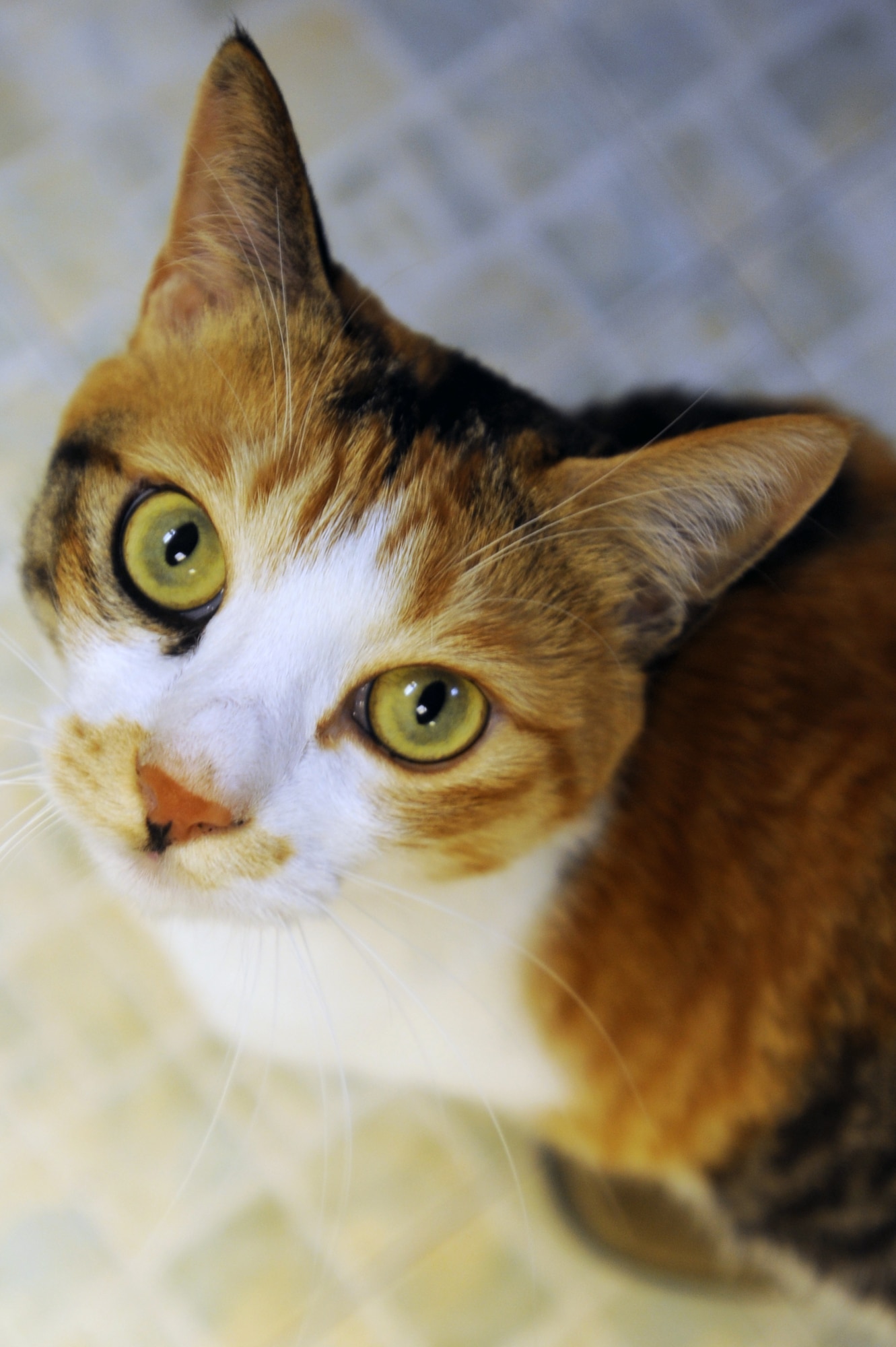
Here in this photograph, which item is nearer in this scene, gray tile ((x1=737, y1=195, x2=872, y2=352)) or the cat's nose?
the cat's nose

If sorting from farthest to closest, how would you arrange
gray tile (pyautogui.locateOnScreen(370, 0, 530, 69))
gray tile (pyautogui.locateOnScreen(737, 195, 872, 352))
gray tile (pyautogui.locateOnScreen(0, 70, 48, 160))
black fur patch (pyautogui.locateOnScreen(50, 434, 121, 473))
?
gray tile (pyautogui.locateOnScreen(737, 195, 872, 352)) → gray tile (pyautogui.locateOnScreen(370, 0, 530, 69)) → gray tile (pyautogui.locateOnScreen(0, 70, 48, 160)) → black fur patch (pyautogui.locateOnScreen(50, 434, 121, 473))

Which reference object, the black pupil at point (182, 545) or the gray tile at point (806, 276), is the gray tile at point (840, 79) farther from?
the black pupil at point (182, 545)

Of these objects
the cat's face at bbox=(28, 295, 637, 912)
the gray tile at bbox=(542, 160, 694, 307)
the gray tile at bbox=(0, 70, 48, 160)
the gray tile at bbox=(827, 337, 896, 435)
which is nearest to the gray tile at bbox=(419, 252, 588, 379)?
the gray tile at bbox=(542, 160, 694, 307)

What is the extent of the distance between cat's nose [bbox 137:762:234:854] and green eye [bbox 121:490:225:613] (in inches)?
5.1

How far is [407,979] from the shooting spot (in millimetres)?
946

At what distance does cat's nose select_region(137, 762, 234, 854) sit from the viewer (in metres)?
0.68

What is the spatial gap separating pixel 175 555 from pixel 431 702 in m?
0.21

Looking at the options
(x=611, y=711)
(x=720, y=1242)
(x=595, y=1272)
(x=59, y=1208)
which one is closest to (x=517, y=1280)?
(x=595, y=1272)

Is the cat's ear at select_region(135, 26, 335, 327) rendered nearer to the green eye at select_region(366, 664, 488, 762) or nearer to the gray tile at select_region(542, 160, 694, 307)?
the green eye at select_region(366, 664, 488, 762)

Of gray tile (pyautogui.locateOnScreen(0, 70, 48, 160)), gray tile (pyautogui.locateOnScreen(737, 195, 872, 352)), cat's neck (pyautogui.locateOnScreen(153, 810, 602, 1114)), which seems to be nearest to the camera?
cat's neck (pyautogui.locateOnScreen(153, 810, 602, 1114))

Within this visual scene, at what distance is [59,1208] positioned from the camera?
1276 millimetres

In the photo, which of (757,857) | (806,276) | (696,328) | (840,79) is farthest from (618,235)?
(757,857)

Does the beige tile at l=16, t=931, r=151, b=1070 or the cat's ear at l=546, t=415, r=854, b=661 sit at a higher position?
the cat's ear at l=546, t=415, r=854, b=661

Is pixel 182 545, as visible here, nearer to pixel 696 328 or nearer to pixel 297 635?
pixel 297 635
